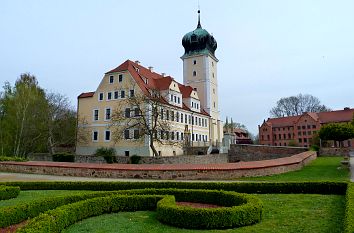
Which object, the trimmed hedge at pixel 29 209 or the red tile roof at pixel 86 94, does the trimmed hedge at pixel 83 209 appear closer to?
the trimmed hedge at pixel 29 209

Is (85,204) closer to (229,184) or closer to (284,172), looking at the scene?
(229,184)

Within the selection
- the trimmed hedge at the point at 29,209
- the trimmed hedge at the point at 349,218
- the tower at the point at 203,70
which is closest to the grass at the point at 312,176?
the trimmed hedge at the point at 349,218

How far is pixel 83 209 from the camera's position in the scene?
863 cm

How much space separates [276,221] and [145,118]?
30791 mm

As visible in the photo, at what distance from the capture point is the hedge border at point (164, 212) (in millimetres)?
6950

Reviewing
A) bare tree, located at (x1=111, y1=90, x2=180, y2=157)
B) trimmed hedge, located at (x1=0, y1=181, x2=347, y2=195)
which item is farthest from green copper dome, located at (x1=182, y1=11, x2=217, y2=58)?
trimmed hedge, located at (x1=0, y1=181, x2=347, y2=195)

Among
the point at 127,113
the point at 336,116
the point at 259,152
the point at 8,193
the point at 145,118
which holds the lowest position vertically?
the point at 8,193

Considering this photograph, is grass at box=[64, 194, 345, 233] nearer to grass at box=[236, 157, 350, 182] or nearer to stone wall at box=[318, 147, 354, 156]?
grass at box=[236, 157, 350, 182]

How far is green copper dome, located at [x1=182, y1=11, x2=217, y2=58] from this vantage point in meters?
57.4

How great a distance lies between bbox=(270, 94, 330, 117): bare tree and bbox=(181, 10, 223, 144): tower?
94.7 ft

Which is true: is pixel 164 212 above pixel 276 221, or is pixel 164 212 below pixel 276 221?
above

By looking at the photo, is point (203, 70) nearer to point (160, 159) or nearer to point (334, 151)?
point (334, 151)

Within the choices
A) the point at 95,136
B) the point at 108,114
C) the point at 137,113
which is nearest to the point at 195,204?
the point at 137,113

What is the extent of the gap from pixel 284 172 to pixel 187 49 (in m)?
42.1
